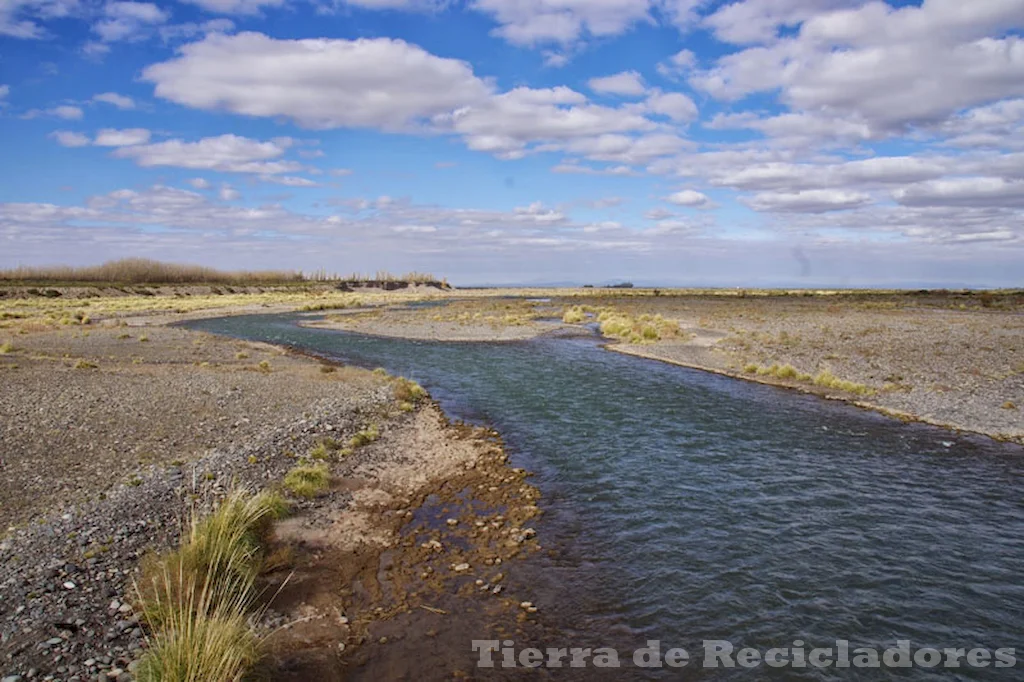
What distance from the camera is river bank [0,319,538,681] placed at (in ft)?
24.6

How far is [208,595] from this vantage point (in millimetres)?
8164

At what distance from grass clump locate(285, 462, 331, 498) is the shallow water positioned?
503 cm

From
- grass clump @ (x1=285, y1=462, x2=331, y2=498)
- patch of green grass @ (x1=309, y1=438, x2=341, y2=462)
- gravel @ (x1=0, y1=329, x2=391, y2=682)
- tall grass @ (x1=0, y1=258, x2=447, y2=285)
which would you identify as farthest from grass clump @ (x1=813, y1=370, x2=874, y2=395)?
tall grass @ (x1=0, y1=258, x2=447, y2=285)

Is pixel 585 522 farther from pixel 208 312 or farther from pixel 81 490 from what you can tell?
pixel 208 312

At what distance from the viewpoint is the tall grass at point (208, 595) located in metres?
6.16

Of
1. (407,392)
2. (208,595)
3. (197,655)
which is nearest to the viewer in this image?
(197,655)

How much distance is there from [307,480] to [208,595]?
15.6 ft

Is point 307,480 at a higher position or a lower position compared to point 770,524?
higher

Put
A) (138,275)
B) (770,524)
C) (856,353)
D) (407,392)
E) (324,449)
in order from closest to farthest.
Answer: (770,524) → (324,449) → (407,392) → (856,353) → (138,275)

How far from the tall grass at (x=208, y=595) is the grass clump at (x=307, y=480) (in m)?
0.77

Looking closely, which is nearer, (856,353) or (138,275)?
(856,353)

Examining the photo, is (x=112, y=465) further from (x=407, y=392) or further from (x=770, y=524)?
(x=770, y=524)

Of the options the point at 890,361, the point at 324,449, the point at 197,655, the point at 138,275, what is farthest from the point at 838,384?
the point at 138,275

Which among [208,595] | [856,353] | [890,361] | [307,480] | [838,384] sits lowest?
[208,595]
